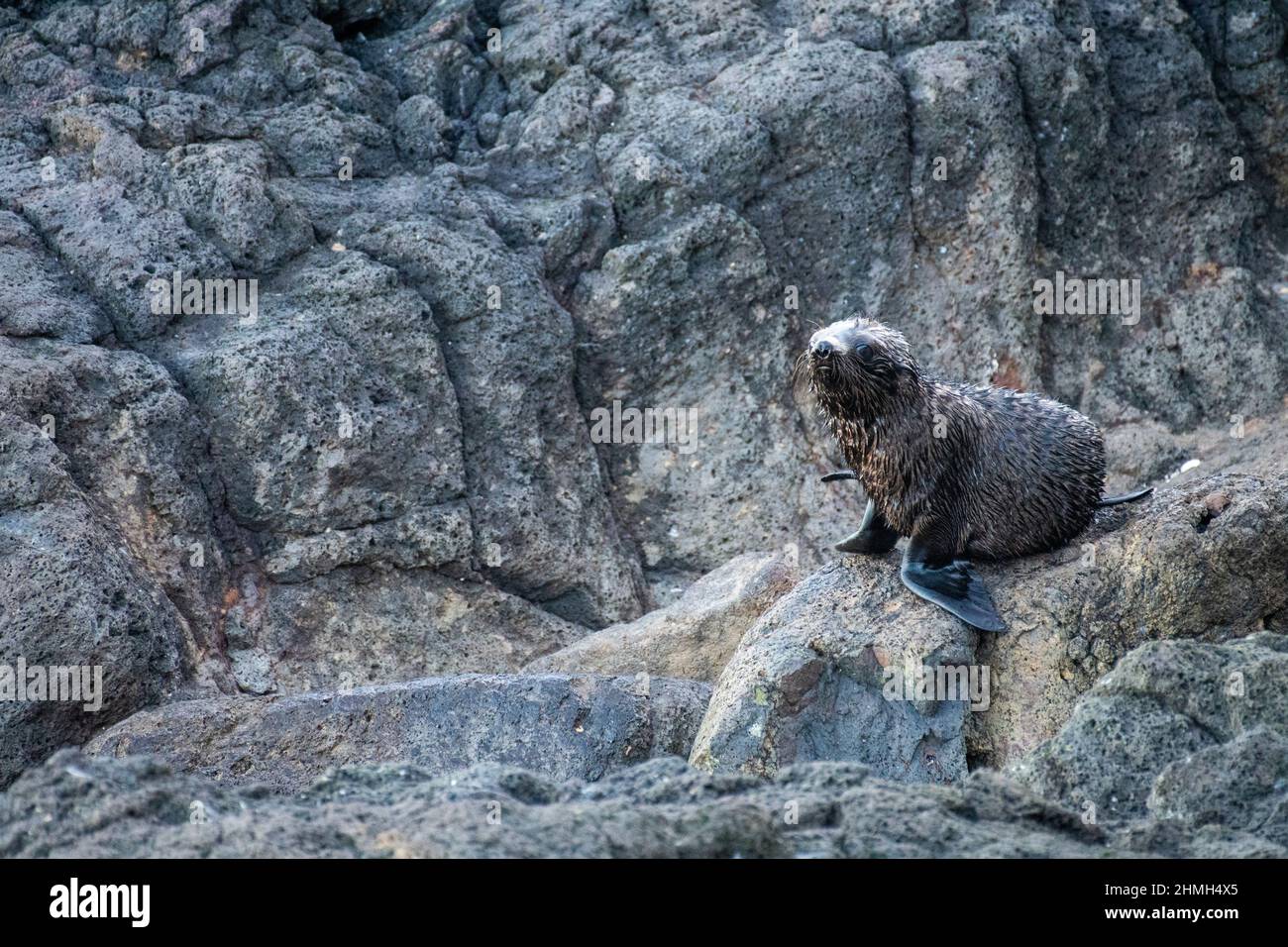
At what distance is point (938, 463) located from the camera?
7.31m

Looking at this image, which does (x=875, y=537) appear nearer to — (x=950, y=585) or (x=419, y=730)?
→ (x=950, y=585)

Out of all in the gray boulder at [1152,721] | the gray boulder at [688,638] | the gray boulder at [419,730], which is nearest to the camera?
the gray boulder at [1152,721]

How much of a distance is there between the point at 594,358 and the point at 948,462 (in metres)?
4.08

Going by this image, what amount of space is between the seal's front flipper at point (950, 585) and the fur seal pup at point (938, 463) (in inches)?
0.5

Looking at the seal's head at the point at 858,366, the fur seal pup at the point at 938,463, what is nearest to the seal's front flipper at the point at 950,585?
the fur seal pup at the point at 938,463

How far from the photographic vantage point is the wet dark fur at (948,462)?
7234mm

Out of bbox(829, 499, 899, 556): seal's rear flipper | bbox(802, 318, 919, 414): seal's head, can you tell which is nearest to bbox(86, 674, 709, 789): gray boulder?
bbox(829, 499, 899, 556): seal's rear flipper

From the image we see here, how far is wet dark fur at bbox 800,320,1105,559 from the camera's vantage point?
723cm

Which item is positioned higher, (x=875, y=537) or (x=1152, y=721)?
(x=875, y=537)

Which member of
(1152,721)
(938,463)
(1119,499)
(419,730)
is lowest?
(419,730)

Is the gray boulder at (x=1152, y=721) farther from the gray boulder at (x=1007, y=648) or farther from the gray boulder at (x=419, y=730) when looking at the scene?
the gray boulder at (x=419, y=730)

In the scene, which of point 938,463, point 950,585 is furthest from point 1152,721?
point 938,463

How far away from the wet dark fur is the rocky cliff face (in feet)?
0.66

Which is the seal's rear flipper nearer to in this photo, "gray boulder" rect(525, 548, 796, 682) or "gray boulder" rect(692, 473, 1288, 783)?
"gray boulder" rect(692, 473, 1288, 783)
